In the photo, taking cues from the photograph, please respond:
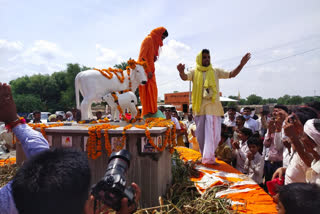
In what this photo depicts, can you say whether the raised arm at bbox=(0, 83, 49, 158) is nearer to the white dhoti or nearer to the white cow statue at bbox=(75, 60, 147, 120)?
the white cow statue at bbox=(75, 60, 147, 120)

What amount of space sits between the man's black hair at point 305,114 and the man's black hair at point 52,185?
2337 mm

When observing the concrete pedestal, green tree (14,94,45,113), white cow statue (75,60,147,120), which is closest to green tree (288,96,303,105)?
green tree (14,94,45,113)

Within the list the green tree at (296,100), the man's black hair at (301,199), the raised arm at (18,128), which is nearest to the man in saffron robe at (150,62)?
the raised arm at (18,128)

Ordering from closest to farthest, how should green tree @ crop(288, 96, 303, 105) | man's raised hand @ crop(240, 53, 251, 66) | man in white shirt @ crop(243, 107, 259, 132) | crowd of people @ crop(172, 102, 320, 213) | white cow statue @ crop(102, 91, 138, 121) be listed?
crowd of people @ crop(172, 102, 320, 213) → white cow statue @ crop(102, 91, 138, 121) → man's raised hand @ crop(240, 53, 251, 66) → man in white shirt @ crop(243, 107, 259, 132) → green tree @ crop(288, 96, 303, 105)

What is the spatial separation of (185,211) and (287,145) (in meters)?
1.73

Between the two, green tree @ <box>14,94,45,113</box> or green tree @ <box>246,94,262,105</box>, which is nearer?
green tree @ <box>14,94,45,113</box>

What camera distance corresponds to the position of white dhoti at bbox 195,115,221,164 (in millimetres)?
3979

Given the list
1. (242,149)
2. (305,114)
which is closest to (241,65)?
(242,149)

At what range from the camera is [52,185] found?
2.73 feet

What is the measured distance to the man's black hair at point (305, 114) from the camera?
7.80 feet

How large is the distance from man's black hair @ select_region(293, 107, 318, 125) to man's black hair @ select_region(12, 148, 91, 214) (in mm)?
2337

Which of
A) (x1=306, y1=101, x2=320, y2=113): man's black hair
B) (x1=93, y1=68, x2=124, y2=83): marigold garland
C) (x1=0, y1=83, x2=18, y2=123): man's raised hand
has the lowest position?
(x1=306, y1=101, x2=320, y2=113): man's black hair

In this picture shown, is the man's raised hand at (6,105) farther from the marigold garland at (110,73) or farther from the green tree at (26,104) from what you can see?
the green tree at (26,104)

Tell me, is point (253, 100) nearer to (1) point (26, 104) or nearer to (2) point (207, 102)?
(1) point (26, 104)
